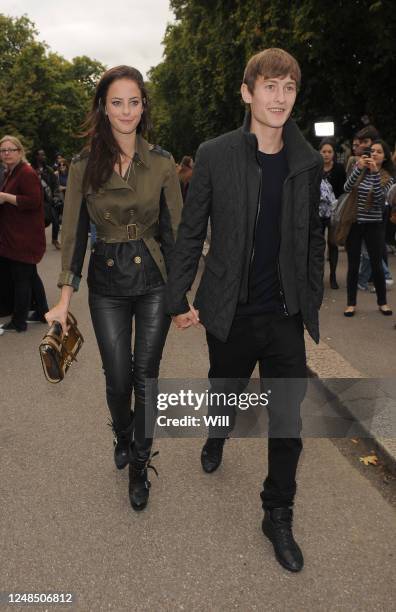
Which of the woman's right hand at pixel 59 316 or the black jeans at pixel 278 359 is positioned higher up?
the woman's right hand at pixel 59 316

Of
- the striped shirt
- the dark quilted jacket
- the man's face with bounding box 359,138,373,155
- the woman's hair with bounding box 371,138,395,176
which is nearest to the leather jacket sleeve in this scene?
the dark quilted jacket

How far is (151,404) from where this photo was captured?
3.36m

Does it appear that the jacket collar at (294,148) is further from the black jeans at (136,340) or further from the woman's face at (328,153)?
the woman's face at (328,153)

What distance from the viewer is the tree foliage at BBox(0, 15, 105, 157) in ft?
134

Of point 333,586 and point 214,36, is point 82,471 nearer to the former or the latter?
point 333,586

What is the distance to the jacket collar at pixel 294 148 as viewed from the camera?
2.65 meters

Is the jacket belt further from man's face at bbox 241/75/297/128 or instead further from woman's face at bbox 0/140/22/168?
woman's face at bbox 0/140/22/168

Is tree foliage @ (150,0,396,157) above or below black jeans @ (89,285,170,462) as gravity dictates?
above

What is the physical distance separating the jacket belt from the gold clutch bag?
1.57 feet

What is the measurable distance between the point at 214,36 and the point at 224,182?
2141cm

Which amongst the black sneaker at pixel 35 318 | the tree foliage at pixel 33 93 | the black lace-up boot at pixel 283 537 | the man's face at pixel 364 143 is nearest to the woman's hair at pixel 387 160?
the man's face at pixel 364 143

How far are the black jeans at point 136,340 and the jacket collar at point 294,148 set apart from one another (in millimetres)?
923

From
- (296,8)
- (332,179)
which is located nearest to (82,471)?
(332,179)

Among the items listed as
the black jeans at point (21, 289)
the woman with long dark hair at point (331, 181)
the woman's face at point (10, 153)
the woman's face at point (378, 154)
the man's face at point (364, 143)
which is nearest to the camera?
the woman's face at point (10, 153)
